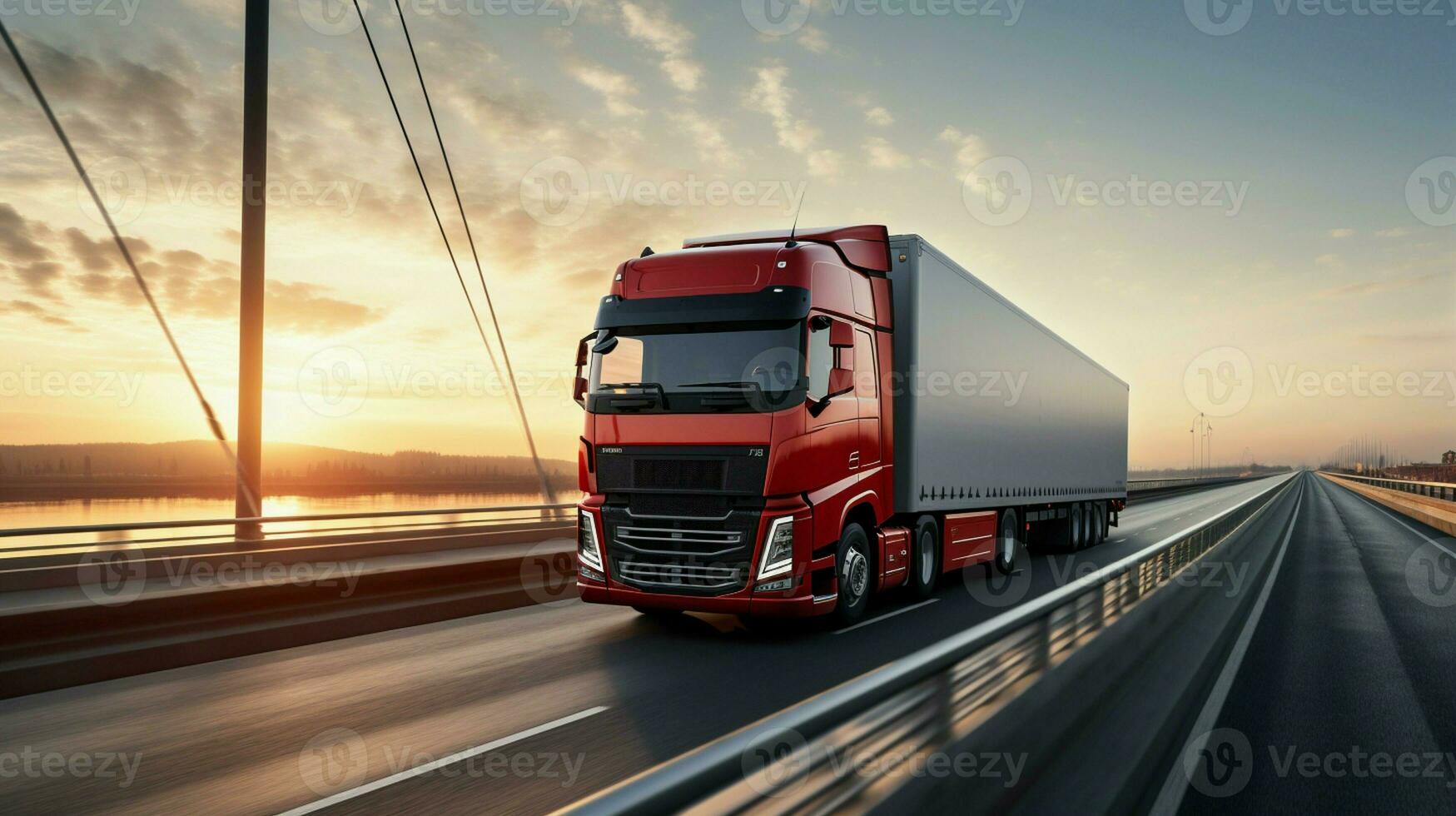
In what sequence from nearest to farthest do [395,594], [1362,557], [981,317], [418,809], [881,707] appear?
[881,707], [418,809], [395,594], [981,317], [1362,557]

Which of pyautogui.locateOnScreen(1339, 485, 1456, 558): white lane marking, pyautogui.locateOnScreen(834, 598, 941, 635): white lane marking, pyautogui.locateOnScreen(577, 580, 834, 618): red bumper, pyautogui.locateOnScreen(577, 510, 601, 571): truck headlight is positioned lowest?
pyautogui.locateOnScreen(1339, 485, 1456, 558): white lane marking

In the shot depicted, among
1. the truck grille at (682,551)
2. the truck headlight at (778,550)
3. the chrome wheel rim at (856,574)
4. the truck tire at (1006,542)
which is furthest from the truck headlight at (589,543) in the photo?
the truck tire at (1006,542)

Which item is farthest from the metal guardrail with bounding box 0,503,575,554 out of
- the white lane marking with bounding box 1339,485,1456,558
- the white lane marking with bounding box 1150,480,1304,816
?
the white lane marking with bounding box 1339,485,1456,558

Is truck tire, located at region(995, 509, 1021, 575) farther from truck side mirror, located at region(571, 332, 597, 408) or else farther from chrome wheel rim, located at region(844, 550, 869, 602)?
truck side mirror, located at region(571, 332, 597, 408)

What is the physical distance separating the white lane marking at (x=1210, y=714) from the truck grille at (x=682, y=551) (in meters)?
3.91

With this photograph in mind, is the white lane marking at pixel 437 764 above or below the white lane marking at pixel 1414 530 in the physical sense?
above

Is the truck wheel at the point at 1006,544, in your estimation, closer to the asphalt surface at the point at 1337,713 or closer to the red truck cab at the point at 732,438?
the asphalt surface at the point at 1337,713

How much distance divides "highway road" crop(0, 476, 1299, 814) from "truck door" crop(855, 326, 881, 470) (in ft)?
6.10

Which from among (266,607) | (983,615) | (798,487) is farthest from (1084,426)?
(266,607)

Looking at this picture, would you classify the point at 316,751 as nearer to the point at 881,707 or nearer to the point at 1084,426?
the point at 881,707

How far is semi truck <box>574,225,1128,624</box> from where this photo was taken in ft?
28.8

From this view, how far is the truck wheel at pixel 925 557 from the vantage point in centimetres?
1169

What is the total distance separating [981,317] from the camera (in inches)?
533

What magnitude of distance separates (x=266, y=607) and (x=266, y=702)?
256cm
